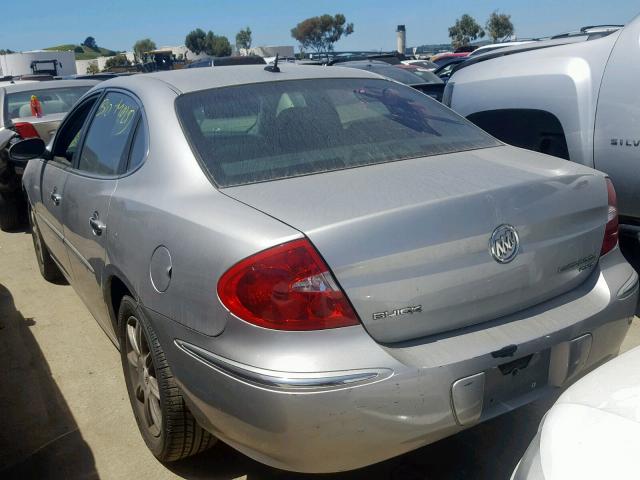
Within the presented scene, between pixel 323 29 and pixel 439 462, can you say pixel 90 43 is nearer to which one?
pixel 323 29

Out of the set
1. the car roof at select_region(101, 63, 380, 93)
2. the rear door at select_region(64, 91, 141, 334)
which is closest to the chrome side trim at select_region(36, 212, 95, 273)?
the rear door at select_region(64, 91, 141, 334)

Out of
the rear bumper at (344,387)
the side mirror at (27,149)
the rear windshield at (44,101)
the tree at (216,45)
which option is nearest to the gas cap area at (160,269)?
the rear bumper at (344,387)

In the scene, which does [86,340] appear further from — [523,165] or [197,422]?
[523,165]

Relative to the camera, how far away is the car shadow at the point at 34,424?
287cm

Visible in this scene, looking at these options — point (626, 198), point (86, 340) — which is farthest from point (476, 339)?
point (86, 340)

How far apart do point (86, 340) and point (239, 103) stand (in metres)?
2.04

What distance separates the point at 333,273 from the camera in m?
2.01

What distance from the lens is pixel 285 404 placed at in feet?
6.42

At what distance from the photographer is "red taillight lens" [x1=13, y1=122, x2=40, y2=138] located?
264 inches

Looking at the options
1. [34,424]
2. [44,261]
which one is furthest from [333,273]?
[44,261]

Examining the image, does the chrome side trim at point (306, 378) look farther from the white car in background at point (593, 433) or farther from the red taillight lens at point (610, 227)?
the red taillight lens at point (610, 227)

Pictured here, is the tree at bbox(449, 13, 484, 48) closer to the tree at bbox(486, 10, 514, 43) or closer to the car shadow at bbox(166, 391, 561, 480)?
the tree at bbox(486, 10, 514, 43)

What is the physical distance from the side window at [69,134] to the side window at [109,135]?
1.17 ft

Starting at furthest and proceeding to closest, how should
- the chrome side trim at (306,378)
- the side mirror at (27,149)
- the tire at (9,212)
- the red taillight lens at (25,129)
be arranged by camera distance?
1. the tire at (9,212)
2. the red taillight lens at (25,129)
3. the side mirror at (27,149)
4. the chrome side trim at (306,378)
